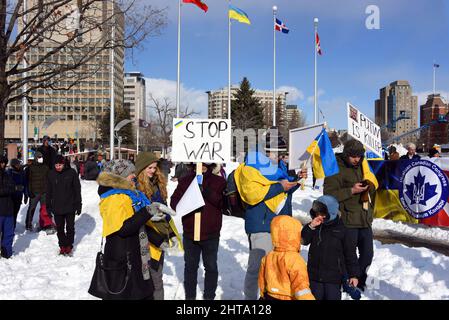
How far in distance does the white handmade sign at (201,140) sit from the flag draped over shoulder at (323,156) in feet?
3.75

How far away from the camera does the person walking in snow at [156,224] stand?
445cm

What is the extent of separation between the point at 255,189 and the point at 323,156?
1.04 metres

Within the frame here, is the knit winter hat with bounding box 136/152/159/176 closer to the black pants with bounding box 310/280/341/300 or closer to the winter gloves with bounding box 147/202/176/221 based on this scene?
the winter gloves with bounding box 147/202/176/221

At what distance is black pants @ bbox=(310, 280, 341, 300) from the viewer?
14.3 ft

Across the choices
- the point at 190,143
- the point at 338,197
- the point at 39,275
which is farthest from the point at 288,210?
the point at 39,275

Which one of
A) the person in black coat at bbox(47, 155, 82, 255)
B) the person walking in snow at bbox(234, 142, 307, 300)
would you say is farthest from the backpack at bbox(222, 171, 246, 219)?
the person in black coat at bbox(47, 155, 82, 255)

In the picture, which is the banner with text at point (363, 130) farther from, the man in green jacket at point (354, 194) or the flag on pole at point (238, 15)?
the flag on pole at point (238, 15)

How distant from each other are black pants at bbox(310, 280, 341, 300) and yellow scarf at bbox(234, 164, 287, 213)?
0.95 m

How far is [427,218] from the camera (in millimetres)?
A: 10891

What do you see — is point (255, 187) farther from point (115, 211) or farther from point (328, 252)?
point (115, 211)

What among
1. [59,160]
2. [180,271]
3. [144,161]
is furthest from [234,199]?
[59,160]

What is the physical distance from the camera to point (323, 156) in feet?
17.7

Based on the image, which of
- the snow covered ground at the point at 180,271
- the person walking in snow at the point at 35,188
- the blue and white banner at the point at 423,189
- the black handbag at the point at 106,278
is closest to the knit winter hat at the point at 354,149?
the snow covered ground at the point at 180,271

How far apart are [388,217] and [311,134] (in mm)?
7466
